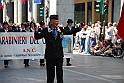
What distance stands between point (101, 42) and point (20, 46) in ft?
26.2

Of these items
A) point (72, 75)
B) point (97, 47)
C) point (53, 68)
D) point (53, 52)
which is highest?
point (53, 52)

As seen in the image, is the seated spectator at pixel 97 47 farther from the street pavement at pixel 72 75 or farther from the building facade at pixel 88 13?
the building facade at pixel 88 13

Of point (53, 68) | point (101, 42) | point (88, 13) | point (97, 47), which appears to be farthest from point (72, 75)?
point (88, 13)

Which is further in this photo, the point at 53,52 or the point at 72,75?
the point at 72,75

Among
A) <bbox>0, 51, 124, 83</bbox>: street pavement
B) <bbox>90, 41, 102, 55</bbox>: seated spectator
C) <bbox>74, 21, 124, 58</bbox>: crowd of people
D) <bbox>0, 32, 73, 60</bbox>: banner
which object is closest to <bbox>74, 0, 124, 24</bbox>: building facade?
<bbox>74, 21, 124, 58</bbox>: crowd of people

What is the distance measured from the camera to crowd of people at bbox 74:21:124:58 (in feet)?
73.2

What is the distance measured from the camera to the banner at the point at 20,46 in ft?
58.3

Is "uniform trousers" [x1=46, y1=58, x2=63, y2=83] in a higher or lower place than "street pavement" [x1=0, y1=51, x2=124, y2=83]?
higher

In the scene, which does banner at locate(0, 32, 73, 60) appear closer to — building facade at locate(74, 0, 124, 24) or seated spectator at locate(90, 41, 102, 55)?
seated spectator at locate(90, 41, 102, 55)

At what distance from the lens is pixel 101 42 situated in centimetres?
2477

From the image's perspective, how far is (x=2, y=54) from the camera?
17.7 m

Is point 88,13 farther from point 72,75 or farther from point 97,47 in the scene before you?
point 72,75

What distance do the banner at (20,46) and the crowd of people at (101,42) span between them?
460cm

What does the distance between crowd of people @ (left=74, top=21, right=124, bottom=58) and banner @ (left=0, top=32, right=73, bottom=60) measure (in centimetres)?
460
